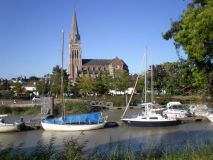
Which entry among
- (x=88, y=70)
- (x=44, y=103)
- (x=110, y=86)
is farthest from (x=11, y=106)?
(x=88, y=70)

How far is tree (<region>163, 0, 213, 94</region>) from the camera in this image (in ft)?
42.8

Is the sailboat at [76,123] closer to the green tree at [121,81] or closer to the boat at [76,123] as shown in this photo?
the boat at [76,123]

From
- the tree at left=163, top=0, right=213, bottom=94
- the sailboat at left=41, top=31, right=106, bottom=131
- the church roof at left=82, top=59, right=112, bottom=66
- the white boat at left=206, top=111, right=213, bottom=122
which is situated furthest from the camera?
the church roof at left=82, top=59, right=112, bottom=66

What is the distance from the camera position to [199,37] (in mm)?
13508

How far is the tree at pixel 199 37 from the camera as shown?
13049 millimetres

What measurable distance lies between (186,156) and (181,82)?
8482mm

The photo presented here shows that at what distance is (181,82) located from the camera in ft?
60.7

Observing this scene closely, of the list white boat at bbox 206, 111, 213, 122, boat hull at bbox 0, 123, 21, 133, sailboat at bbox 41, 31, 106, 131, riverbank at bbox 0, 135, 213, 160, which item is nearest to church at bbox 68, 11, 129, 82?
white boat at bbox 206, 111, 213, 122

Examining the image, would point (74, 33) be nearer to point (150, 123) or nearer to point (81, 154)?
point (150, 123)

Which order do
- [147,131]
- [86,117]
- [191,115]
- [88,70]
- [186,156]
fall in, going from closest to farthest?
[186,156]
[147,131]
[86,117]
[191,115]
[88,70]

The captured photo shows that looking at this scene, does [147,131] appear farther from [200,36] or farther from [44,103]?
[200,36]

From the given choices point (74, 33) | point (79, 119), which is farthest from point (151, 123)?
point (74, 33)

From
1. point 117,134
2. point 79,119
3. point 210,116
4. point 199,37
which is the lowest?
point 117,134

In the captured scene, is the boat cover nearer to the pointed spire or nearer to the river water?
the river water
